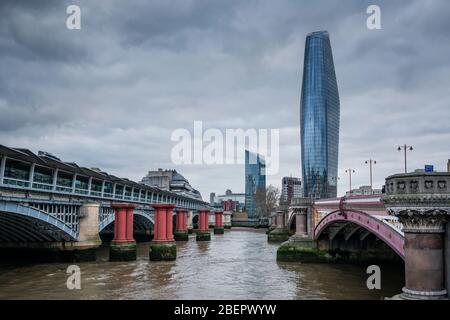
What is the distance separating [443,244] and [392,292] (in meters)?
13.5

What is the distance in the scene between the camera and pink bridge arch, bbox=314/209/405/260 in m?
16.4

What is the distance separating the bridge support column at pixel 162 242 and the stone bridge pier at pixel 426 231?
99.2ft

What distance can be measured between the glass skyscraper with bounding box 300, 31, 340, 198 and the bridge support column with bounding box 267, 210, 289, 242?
73486 millimetres

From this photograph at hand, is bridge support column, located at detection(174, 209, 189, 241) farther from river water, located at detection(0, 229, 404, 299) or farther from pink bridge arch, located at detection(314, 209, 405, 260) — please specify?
pink bridge arch, located at detection(314, 209, 405, 260)

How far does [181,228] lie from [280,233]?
16.8 metres

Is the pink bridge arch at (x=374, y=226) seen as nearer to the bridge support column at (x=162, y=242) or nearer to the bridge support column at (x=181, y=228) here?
the bridge support column at (x=162, y=242)

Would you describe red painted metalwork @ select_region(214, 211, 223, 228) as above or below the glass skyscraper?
below

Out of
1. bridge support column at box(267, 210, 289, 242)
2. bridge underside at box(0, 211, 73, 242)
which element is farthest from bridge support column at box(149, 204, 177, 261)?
bridge support column at box(267, 210, 289, 242)

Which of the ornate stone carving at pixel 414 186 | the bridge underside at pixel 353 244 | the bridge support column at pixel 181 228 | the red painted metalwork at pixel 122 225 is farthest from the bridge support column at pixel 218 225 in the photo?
the ornate stone carving at pixel 414 186

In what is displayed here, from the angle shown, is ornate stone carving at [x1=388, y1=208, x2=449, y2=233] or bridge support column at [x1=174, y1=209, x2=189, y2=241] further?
bridge support column at [x1=174, y1=209, x2=189, y2=241]

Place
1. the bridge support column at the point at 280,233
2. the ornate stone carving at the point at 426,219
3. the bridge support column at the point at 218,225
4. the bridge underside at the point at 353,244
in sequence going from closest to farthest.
A: the ornate stone carving at the point at 426,219
the bridge underside at the point at 353,244
the bridge support column at the point at 280,233
the bridge support column at the point at 218,225

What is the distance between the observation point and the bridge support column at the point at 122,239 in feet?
124

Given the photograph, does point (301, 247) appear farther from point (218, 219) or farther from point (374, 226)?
point (218, 219)

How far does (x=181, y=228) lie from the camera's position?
6912 cm
